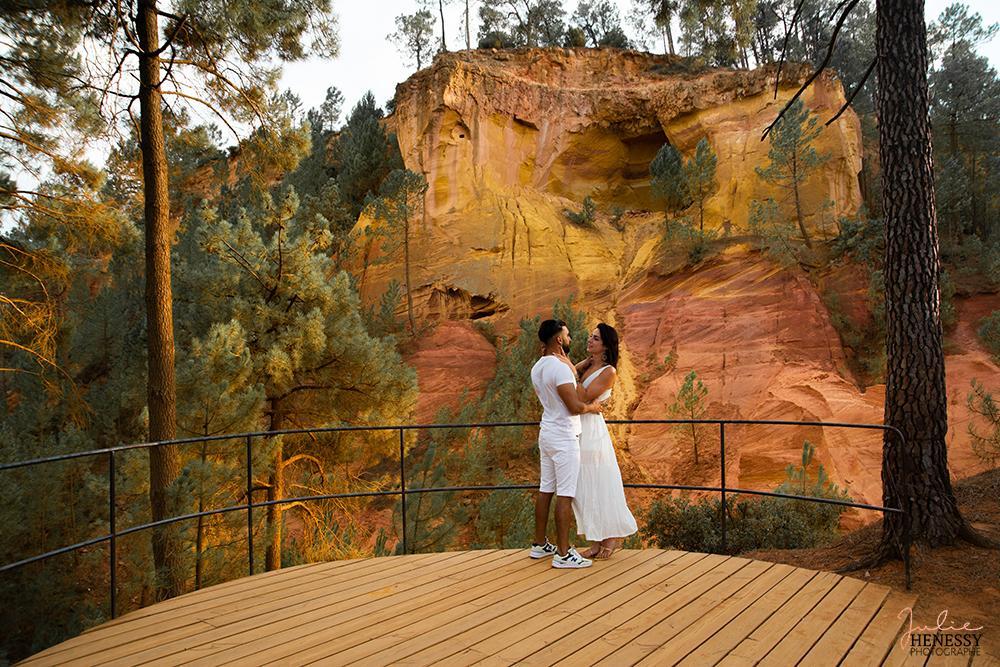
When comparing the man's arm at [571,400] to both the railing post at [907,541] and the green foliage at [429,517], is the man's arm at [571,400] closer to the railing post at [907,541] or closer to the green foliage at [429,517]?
the railing post at [907,541]

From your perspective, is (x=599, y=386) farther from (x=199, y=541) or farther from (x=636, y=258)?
(x=636, y=258)

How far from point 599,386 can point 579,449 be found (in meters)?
0.48

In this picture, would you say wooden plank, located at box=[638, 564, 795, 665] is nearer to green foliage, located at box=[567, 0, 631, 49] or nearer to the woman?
the woman

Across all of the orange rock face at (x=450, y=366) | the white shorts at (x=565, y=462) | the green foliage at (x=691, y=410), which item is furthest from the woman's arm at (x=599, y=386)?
the orange rock face at (x=450, y=366)

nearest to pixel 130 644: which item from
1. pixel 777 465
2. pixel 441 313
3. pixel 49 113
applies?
pixel 49 113

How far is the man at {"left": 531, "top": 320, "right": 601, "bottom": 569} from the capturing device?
14.1 feet

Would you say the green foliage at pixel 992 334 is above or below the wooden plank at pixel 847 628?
above

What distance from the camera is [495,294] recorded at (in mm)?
24688

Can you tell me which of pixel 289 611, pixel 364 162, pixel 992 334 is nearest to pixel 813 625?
pixel 289 611

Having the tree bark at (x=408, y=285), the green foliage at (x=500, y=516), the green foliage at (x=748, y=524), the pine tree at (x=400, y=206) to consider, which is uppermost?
the pine tree at (x=400, y=206)

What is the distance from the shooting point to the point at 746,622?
3.38 meters

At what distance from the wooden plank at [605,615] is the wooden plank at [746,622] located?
1.50ft

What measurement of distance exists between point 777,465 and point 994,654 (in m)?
11.4

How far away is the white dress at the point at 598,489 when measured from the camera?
4.39 metres
